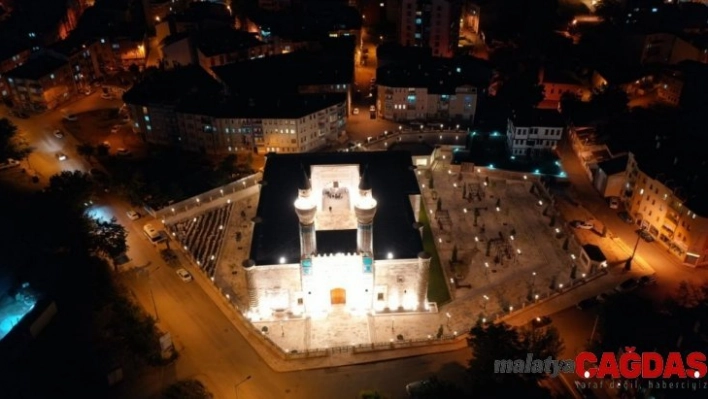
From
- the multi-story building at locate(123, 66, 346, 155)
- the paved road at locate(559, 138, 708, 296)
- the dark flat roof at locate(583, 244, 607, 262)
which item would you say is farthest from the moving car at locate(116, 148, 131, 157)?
the dark flat roof at locate(583, 244, 607, 262)

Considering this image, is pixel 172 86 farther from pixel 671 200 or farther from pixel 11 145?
pixel 671 200

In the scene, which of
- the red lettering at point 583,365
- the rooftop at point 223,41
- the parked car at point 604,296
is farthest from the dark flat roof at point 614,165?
the rooftop at point 223,41

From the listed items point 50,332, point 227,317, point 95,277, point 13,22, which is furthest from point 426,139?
point 13,22

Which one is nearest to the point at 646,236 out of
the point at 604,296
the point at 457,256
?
the point at 604,296

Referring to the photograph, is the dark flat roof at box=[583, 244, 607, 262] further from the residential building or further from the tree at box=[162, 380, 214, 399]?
the residential building

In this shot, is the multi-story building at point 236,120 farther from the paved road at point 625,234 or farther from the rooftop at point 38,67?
the paved road at point 625,234

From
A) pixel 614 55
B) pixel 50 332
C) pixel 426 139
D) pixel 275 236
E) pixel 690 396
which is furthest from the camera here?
pixel 614 55

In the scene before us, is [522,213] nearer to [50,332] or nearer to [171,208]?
[171,208]
